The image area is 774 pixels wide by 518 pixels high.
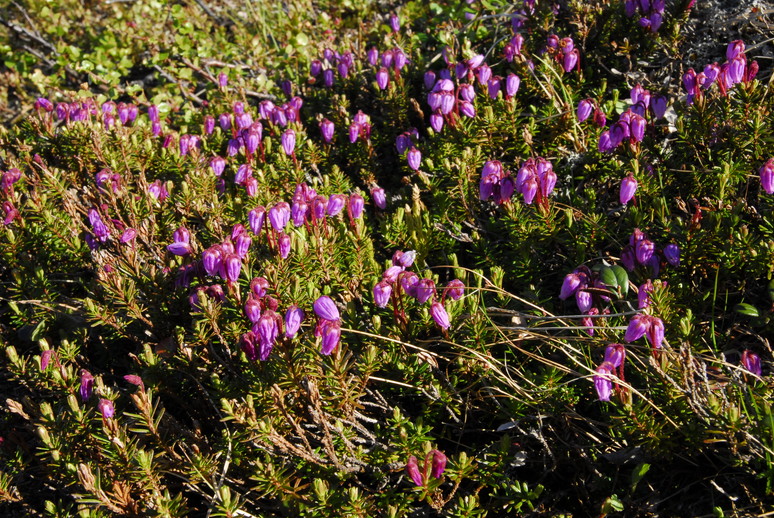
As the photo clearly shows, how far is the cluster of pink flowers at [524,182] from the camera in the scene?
3.06m

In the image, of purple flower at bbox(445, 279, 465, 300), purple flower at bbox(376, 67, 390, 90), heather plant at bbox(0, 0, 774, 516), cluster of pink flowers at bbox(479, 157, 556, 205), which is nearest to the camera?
heather plant at bbox(0, 0, 774, 516)

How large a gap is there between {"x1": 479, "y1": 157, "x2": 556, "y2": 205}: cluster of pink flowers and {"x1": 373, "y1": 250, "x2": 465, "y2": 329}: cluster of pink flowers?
698mm

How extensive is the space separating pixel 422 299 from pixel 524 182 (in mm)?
919

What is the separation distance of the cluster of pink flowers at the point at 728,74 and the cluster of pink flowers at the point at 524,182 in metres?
1.02

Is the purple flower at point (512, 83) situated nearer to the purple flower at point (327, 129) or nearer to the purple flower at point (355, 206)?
the purple flower at point (327, 129)

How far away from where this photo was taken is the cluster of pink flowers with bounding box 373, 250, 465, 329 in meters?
2.58

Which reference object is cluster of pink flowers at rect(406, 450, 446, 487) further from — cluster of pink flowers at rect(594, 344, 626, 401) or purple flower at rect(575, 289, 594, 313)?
purple flower at rect(575, 289, 594, 313)

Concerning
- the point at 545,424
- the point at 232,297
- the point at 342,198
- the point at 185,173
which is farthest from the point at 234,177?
the point at 545,424

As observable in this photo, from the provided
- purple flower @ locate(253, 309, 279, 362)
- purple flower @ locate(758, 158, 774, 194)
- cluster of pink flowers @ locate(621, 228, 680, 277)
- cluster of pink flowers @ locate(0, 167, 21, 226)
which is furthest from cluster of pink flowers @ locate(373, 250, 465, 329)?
cluster of pink flowers @ locate(0, 167, 21, 226)

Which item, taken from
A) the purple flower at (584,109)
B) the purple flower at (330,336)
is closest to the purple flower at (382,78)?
the purple flower at (584,109)

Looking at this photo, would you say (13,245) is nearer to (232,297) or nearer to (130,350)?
(130,350)

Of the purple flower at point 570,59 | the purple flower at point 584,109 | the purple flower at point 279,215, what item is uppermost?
the purple flower at point 570,59

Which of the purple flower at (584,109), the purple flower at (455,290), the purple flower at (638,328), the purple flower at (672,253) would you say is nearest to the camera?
the purple flower at (638,328)

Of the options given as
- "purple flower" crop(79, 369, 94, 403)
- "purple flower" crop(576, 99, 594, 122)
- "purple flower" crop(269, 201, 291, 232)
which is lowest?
"purple flower" crop(79, 369, 94, 403)
